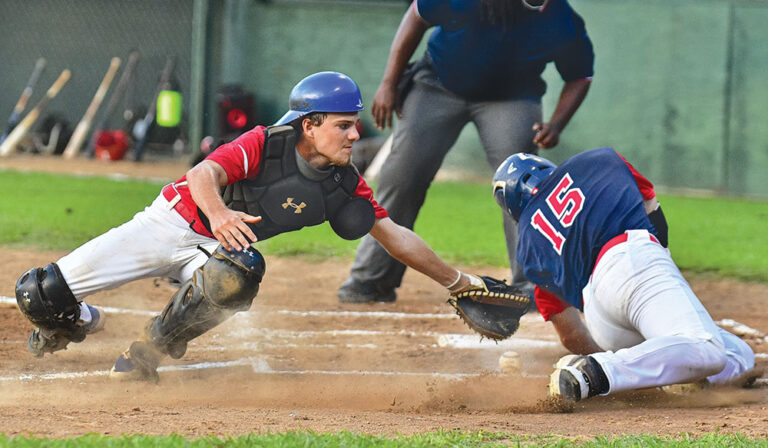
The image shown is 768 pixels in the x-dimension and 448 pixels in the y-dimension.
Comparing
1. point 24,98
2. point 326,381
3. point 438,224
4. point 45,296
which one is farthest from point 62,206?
point 24,98

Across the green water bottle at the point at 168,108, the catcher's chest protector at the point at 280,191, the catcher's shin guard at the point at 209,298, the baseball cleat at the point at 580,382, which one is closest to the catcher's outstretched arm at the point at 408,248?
the catcher's chest protector at the point at 280,191

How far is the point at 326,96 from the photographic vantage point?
418 cm

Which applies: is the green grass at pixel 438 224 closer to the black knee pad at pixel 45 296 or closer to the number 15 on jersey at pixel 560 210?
the black knee pad at pixel 45 296

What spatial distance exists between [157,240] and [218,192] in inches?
22.0

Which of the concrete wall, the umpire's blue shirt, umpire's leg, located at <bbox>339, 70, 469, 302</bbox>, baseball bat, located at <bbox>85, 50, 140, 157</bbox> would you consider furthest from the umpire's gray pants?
baseball bat, located at <bbox>85, 50, 140, 157</bbox>

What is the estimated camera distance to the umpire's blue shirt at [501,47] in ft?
18.4

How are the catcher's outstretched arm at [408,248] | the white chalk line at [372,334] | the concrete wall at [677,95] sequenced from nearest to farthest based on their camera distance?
the catcher's outstretched arm at [408,248], the white chalk line at [372,334], the concrete wall at [677,95]

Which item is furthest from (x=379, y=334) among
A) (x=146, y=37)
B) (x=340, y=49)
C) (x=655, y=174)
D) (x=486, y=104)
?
(x=146, y=37)

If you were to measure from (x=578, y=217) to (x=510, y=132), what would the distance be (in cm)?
183

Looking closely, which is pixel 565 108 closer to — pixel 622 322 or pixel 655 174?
pixel 622 322

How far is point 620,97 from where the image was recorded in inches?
552

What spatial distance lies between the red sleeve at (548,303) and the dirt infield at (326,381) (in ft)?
1.09

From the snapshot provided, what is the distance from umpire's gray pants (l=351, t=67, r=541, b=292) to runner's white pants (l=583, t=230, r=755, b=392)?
1793 mm

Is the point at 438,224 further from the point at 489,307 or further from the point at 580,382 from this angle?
the point at 580,382
